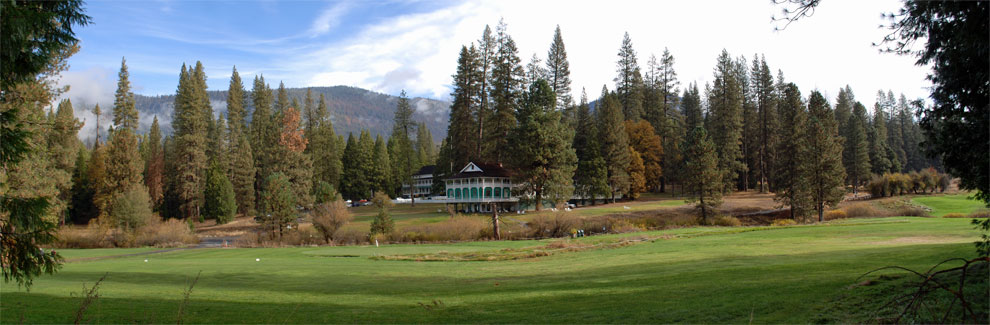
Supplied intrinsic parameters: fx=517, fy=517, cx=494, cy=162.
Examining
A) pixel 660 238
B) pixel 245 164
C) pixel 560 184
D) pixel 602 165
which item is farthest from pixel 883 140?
pixel 245 164

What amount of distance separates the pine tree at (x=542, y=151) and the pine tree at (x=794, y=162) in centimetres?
1796

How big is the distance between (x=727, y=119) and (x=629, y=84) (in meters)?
14.1

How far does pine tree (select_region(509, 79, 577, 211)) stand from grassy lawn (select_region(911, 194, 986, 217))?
28.8 m


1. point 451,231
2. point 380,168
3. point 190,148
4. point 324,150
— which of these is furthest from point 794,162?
point 190,148

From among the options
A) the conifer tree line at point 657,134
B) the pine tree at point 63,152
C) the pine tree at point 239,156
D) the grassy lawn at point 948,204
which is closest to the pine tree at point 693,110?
the conifer tree line at point 657,134

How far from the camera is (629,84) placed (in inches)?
2729

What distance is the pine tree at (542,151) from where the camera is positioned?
47.8 meters

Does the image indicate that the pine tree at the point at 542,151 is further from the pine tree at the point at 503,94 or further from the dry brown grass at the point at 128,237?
the dry brown grass at the point at 128,237

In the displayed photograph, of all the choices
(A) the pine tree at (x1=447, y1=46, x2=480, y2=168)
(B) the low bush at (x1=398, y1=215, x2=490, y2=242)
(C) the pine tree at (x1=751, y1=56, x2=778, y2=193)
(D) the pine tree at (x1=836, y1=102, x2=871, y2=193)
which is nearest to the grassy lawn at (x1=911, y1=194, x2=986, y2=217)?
(D) the pine tree at (x1=836, y1=102, x2=871, y2=193)

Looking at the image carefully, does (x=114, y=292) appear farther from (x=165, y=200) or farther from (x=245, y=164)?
(x=165, y=200)

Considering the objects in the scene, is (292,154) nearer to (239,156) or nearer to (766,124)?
(239,156)

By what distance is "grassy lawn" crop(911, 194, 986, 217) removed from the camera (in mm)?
40419

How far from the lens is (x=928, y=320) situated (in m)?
5.97

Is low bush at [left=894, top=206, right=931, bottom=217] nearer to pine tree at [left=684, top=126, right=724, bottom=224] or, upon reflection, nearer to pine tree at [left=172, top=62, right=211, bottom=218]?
pine tree at [left=684, top=126, right=724, bottom=224]
